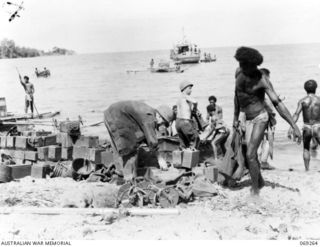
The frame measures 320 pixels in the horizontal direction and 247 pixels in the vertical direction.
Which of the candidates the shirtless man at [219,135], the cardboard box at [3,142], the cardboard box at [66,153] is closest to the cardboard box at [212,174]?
the shirtless man at [219,135]

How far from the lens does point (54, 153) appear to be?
816 cm

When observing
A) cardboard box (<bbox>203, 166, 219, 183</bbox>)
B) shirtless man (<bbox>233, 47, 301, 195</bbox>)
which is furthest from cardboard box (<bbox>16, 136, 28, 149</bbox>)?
shirtless man (<bbox>233, 47, 301, 195</bbox>)

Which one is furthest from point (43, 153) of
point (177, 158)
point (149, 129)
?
point (149, 129)

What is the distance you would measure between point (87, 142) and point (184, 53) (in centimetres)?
5350

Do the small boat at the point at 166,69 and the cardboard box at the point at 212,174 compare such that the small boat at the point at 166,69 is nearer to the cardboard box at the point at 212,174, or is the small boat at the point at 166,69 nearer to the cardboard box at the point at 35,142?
the cardboard box at the point at 35,142

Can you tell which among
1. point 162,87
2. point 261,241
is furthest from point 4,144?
point 162,87

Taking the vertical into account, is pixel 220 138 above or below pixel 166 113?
below

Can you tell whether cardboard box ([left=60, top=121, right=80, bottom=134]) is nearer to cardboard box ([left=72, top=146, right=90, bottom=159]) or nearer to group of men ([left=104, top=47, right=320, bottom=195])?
cardboard box ([left=72, top=146, right=90, bottom=159])

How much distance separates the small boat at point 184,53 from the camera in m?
59.9

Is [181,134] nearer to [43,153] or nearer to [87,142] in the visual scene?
[87,142]

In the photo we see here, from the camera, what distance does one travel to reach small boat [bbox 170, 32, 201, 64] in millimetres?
59938

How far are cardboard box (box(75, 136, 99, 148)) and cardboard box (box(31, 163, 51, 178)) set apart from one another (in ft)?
3.32

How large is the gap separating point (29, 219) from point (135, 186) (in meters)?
1.39

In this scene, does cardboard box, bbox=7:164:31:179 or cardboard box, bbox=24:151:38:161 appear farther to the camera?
cardboard box, bbox=24:151:38:161
